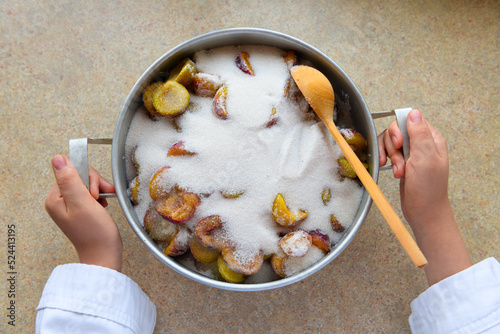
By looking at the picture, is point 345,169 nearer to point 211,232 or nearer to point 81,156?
point 211,232

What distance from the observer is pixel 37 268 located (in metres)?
0.94

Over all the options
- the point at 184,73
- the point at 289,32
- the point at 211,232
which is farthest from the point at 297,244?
the point at 289,32

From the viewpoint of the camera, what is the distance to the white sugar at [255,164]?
0.73 m

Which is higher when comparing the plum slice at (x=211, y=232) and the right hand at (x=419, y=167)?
the right hand at (x=419, y=167)

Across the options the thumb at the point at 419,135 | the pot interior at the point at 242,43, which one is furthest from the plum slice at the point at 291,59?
the thumb at the point at 419,135

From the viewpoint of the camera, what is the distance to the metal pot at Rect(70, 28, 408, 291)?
72 cm

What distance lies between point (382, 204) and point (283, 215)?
0.18 meters

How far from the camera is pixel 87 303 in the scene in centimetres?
78

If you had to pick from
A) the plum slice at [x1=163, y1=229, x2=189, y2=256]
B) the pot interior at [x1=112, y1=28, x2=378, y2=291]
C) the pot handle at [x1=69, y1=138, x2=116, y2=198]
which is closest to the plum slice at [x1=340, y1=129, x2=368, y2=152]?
the pot interior at [x1=112, y1=28, x2=378, y2=291]

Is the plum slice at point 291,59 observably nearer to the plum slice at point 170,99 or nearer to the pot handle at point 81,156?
the plum slice at point 170,99

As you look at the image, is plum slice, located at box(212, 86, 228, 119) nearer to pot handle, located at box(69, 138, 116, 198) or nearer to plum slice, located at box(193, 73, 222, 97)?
plum slice, located at box(193, 73, 222, 97)

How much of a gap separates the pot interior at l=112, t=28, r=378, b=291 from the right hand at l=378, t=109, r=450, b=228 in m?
0.07

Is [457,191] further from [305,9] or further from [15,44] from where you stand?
[15,44]

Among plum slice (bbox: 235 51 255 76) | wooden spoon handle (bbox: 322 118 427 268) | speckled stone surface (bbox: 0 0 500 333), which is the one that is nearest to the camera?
wooden spoon handle (bbox: 322 118 427 268)
